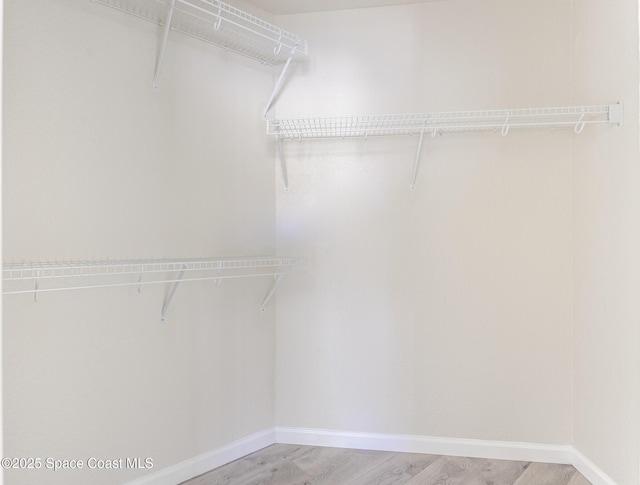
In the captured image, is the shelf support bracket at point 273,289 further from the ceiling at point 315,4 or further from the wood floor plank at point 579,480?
the wood floor plank at point 579,480

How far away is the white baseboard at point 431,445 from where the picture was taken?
Answer: 2338 mm

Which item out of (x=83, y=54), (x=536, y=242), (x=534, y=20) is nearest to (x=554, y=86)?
(x=534, y=20)

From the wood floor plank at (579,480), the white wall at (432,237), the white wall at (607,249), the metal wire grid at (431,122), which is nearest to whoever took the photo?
the white wall at (607,249)

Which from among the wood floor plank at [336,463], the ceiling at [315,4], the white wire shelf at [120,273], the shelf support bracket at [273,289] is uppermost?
the ceiling at [315,4]

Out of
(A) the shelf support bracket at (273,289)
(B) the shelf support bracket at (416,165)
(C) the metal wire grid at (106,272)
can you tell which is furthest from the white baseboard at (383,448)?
(B) the shelf support bracket at (416,165)

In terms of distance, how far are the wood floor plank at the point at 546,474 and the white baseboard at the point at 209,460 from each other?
3.89ft

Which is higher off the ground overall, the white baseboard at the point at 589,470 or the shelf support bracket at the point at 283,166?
the shelf support bracket at the point at 283,166

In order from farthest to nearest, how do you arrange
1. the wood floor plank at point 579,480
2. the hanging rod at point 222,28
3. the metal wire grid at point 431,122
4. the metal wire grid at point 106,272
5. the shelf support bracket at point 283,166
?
the shelf support bracket at point 283,166 < the metal wire grid at point 431,122 < the wood floor plank at point 579,480 < the hanging rod at point 222,28 < the metal wire grid at point 106,272

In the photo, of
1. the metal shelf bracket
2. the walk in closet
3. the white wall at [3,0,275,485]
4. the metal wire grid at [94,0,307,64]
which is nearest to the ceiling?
the walk in closet

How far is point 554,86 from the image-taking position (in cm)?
236

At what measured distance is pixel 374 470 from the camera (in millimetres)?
2262

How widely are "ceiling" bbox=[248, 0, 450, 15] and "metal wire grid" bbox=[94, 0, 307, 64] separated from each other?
0.18m

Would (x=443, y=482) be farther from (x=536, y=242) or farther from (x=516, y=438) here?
(x=536, y=242)

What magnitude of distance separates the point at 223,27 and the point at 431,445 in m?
2.18
